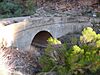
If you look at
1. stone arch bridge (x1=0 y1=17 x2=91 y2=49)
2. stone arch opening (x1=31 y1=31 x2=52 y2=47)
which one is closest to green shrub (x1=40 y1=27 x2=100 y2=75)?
stone arch bridge (x1=0 y1=17 x2=91 y2=49)

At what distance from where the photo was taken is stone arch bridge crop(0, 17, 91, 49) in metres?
12.0

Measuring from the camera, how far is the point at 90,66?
30.9 ft

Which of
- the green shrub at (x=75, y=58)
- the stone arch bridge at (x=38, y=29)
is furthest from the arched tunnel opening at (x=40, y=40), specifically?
the green shrub at (x=75, y=58)

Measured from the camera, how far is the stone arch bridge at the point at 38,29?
1199cm

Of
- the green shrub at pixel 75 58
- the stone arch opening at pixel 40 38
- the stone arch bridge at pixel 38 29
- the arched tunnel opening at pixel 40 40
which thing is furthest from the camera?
the stone arch opening at pixel 40 38

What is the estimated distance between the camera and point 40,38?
16.2 metres

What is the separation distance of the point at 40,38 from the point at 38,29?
1745mm

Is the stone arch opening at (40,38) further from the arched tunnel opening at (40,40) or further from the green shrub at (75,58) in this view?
the green shrub at (75,58)

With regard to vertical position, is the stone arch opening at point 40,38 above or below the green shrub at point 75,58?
below

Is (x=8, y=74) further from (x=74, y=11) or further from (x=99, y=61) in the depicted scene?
(x=74, y=11)

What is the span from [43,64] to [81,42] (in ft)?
4.74

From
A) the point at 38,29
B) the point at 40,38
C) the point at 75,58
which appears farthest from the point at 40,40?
the point at 75,58

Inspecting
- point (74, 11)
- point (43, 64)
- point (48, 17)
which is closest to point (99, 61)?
point (43, 64)

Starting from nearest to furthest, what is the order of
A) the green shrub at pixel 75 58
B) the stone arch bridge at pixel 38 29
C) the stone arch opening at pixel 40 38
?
the green shrub at pixel 75 58, the stone arch bridge at pixel 38 29, the stone arch opening at pixel 40 38
